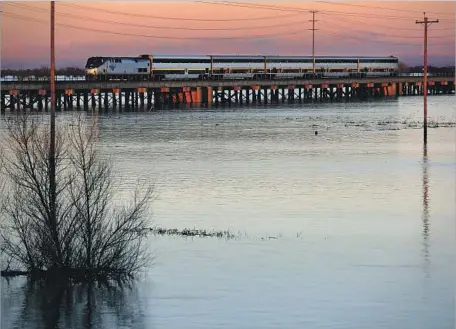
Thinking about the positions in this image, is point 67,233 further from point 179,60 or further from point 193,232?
point 179,60

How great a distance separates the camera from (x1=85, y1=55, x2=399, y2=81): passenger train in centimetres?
12519

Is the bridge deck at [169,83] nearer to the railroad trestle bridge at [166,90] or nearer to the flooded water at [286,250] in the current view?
the railroad trestle bridge at [166,90]

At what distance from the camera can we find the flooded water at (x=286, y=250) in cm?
1692

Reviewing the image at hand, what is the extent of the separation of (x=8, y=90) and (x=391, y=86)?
80245 millimetres

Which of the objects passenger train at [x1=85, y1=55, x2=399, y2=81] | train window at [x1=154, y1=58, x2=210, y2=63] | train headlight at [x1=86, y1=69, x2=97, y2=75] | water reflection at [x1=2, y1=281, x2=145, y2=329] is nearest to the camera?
water reflection at [x1=2, y1=281, x2=145, y2=329]

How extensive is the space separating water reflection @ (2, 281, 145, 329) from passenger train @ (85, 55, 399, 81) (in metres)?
105

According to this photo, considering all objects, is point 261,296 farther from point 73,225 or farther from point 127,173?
point 127,173

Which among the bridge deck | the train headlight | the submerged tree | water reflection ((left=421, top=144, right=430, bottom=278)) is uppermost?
the train headlight

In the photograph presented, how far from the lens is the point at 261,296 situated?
18031mm

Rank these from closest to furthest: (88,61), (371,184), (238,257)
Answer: (238,257)
(371,184)
(88,61)

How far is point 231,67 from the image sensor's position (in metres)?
142

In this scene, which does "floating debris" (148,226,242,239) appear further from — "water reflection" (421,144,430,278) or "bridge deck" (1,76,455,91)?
"bridge deck" (1,76,455,91)

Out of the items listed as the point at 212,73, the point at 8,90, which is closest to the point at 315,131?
the point at 8,90

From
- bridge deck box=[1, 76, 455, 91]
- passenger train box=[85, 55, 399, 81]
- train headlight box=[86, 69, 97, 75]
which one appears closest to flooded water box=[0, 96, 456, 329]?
bridge deck box=[1, 76, 455, 91]
